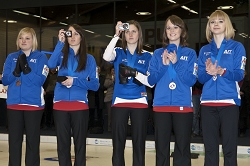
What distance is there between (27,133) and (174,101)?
1757 millimetres

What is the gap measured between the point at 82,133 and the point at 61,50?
0.93 metres

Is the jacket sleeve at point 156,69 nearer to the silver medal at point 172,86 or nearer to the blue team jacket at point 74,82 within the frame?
the silver medal at point 172,86

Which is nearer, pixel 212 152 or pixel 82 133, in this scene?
pixel 212 152

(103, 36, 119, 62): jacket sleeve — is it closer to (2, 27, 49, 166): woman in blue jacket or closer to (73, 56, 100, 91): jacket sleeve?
(73, 56, 100, 91): jacket sleeve

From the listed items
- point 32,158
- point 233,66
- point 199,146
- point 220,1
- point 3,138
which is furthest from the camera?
point 3,138

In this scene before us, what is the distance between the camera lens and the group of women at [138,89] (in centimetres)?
457

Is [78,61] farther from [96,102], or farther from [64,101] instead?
[96,102]

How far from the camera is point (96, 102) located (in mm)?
12039

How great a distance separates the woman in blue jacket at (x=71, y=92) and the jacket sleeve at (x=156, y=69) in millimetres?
681

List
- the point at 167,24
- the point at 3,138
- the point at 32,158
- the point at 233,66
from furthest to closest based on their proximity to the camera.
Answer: the point at 3,138
the point at 32,158
the point at 167,24
the point at 233,66

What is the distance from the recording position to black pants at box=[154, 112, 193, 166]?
15.4 ft

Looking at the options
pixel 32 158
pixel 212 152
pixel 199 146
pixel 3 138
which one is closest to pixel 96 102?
pixel 3 138

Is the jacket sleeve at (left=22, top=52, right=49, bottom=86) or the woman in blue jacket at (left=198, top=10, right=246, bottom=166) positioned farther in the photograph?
the jacket sleeve at (left=22, top=52, right=49, bottom=86)

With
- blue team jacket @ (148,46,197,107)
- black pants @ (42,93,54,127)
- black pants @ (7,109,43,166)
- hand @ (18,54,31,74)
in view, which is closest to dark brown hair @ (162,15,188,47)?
blue team jacket @ (148,46,197,107)
